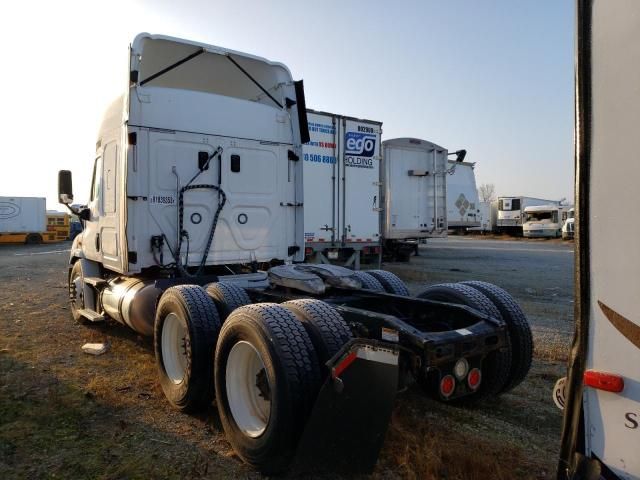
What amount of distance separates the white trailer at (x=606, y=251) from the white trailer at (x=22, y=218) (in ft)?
125

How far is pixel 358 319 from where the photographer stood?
379 cm

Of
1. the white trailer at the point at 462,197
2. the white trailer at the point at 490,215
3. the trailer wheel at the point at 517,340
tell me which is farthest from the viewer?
the white trailer at the point at 490,215

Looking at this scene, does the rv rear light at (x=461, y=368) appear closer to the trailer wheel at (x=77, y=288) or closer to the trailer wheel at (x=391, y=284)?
the trailer wheel at (x=391, y=284)

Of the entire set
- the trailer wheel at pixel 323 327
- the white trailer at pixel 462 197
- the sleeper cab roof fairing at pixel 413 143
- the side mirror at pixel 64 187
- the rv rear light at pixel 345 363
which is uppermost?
the sleeper cab roof fairing at pixel 413 143

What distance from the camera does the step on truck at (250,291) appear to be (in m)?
3.13

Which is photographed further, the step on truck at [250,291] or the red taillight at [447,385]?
the red taillight at [447,385]

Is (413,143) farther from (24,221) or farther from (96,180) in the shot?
(24,221)

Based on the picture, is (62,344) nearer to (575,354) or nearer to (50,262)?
(575,354)

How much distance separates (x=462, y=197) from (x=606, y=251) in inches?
808

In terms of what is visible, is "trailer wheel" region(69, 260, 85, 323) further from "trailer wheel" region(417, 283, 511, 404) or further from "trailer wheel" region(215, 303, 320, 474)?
"trailer wheel" region(417, 283, 511, 404)

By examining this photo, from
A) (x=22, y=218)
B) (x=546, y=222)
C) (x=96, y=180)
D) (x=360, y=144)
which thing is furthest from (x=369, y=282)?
(x=546, y=222)

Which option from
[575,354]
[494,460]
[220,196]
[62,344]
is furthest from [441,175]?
[575,354]

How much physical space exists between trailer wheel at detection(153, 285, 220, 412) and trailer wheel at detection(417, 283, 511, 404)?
1976 millimetres

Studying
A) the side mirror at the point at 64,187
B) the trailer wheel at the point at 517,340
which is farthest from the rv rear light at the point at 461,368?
the side mirror at the point at 64,187
